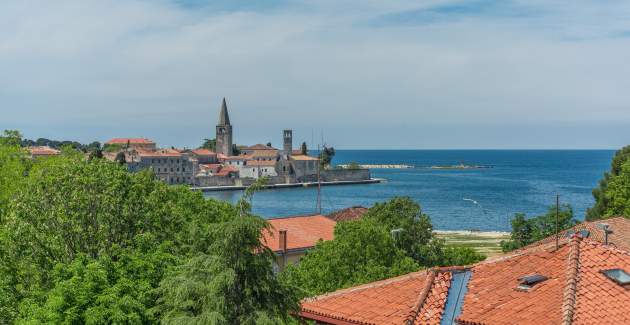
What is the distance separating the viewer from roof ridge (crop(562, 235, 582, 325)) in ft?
40.5

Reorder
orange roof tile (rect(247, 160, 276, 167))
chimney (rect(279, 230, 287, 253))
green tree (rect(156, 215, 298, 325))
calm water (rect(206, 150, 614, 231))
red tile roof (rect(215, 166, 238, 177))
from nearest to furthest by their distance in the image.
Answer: green tree (rect(156, 215, 298, 325)), chimney (rect(279, 230, 287, 253)), calm water (rect(206, 150, 614, 231)), red tile roof (rect(215, 166, 238, 177)), orange roof tile (rect(247, 160, 276, 167))

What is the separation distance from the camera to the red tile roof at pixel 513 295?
500 inches

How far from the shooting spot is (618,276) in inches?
534

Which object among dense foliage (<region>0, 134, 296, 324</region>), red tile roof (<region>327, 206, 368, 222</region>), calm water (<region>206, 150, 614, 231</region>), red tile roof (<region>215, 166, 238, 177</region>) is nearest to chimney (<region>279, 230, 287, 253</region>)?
dense foliage (<region>0, 134, 296, 324</region>)

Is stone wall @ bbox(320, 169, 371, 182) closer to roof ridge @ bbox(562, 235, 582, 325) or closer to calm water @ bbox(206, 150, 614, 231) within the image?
calm water @ bbox(206, 150, 614, 231)

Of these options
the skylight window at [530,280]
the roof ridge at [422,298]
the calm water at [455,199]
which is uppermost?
the skylight window at [530,280]

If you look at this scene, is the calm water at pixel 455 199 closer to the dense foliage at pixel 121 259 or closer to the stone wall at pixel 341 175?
the stone wall at pixel 341 175

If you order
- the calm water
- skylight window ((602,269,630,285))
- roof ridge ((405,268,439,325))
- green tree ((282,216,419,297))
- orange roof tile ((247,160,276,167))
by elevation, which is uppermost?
orange roof tile ((247,160,276,167))

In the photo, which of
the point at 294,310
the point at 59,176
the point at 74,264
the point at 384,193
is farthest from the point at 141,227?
the point at 384,193

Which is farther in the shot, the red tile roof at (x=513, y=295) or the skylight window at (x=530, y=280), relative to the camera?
the skylight window at (x=530, y=280)

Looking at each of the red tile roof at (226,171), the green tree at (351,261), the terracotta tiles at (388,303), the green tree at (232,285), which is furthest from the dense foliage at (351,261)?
the red tile roof at (226,171)

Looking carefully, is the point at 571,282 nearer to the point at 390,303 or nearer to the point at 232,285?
the point at 390,303

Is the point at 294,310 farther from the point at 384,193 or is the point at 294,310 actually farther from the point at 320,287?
the point at 384,193

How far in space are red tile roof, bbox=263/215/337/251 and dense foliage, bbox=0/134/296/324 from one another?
11.3 m
